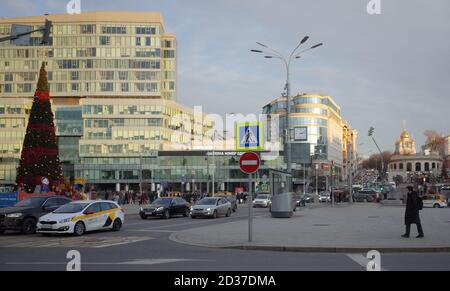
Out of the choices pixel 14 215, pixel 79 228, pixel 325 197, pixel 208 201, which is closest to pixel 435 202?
pixel 325 197

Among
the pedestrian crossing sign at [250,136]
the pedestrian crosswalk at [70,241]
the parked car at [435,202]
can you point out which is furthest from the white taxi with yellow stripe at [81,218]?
the parked car at [435,202]

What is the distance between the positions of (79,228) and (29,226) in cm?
272

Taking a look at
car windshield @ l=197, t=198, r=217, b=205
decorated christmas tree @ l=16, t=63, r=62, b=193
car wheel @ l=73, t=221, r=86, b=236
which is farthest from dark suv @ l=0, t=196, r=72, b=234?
decorated christmas tree @ l=16, t=63, r=62, b=193

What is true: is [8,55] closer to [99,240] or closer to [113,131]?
[113,131]

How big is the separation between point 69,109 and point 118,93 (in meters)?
10.9

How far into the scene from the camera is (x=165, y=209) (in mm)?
33781

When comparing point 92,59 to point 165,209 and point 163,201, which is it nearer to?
point 163,201

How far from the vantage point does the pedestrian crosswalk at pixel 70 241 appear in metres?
17.5

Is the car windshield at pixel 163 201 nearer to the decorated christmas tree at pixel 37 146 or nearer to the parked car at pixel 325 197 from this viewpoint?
the decorated christmas tree at pixel 37 146

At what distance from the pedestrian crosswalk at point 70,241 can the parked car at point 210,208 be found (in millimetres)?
12864

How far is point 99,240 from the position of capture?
19.3 meters

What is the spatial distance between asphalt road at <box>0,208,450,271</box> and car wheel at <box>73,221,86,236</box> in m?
2.18

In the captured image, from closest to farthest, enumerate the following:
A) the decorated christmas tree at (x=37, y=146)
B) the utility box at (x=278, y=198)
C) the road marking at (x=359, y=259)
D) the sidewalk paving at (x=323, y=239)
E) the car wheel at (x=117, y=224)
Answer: the road marking at (x=359, y=259) → the sidewalk paving at (x=323, y=239) → the car wheel at (x=117, y=224) → the utility box at (x=278, y=198) → the decorated christmas tree at (x=37, y=146)
